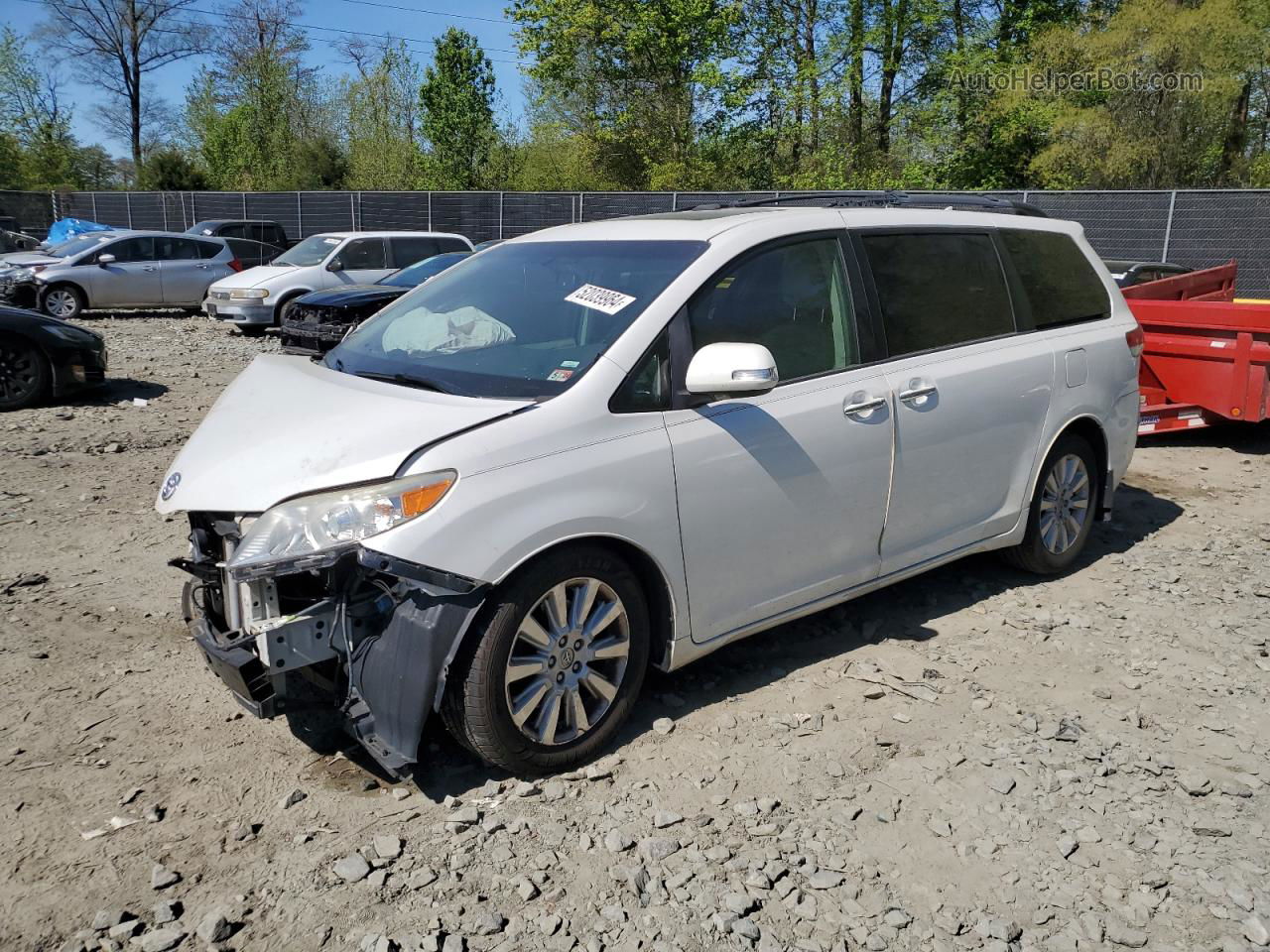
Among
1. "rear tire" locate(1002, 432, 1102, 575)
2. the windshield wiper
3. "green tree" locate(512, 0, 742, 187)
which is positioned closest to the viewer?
the windshield wiper

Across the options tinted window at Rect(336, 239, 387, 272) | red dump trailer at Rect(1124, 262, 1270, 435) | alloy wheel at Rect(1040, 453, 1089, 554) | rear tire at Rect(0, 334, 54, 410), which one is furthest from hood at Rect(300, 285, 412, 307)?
alloy wheel at Rect(1040, 453, 1089, 554)

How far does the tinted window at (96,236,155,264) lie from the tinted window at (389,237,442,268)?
4677 mm

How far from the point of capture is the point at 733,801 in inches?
136

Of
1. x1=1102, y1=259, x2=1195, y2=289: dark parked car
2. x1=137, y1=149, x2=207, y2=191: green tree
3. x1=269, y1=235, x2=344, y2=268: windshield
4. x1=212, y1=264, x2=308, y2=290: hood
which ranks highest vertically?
x1=137, y1=149, x2=207, y2=191: green tree

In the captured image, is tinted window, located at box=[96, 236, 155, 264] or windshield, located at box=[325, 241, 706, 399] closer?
windshield, located at box=[325, 241, 706, 399]

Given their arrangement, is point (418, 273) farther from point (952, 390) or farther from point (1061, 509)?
point (952, 390)

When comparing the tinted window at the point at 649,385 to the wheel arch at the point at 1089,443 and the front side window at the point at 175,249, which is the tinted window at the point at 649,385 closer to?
the wheel arch at the point at 1089,443

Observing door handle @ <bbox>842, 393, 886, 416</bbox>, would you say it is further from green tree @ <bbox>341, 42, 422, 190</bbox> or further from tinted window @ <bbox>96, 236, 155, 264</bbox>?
green tree @ <bbox>341, 42, 422, 190</bbox>

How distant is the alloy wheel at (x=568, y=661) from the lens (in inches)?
133

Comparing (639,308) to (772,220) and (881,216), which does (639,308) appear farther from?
(881,216)

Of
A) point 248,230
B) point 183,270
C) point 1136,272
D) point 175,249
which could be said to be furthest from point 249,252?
point 1136,272

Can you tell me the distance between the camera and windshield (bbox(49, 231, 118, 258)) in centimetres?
1858

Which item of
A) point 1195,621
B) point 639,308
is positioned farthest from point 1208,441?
point 639,308

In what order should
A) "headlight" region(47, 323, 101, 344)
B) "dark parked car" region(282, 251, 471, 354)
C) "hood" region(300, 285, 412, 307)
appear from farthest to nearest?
"hood" region(300, 285, 412, 307)
"dark parked car" region(282, 251, 471, 354)
"headlight" region(47, 323, 101, 344)
